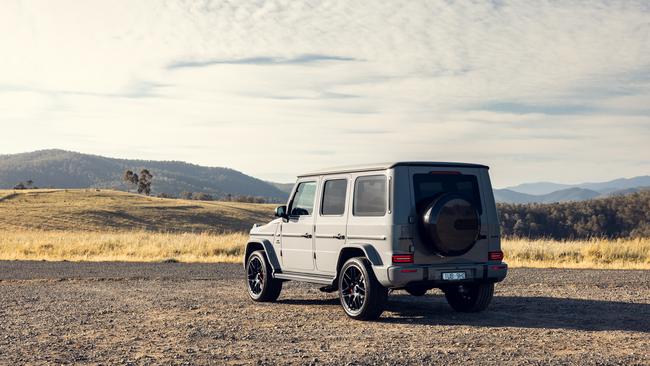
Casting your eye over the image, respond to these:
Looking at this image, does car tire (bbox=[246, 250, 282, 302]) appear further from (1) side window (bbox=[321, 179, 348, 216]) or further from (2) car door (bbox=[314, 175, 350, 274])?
(1) side window (bbox=[321, 179, 348, 216])

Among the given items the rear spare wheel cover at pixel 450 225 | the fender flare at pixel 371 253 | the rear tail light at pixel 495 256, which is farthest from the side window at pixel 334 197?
the rear tail light at pixel 495 256

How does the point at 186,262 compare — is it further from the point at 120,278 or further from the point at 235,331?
the point at 235,331

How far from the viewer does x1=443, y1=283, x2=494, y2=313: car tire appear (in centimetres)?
1115

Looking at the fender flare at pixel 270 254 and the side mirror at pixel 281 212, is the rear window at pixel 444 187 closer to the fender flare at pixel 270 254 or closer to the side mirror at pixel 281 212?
the side mirror at pixel 281 212

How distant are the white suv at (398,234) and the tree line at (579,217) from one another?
1865 inches

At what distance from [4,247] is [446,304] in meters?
24.9

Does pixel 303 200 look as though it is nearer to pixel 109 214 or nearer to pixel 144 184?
pixel 109 214

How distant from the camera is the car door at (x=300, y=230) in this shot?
462 inches

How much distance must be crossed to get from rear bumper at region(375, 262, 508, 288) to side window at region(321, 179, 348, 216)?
140 cm

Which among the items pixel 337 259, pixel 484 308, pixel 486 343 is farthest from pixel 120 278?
pixel 486 343

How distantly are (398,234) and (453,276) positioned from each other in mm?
1014

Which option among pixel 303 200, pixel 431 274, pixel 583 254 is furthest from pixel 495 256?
pixel 583 254

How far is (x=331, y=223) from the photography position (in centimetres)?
1119

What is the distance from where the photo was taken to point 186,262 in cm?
2444
